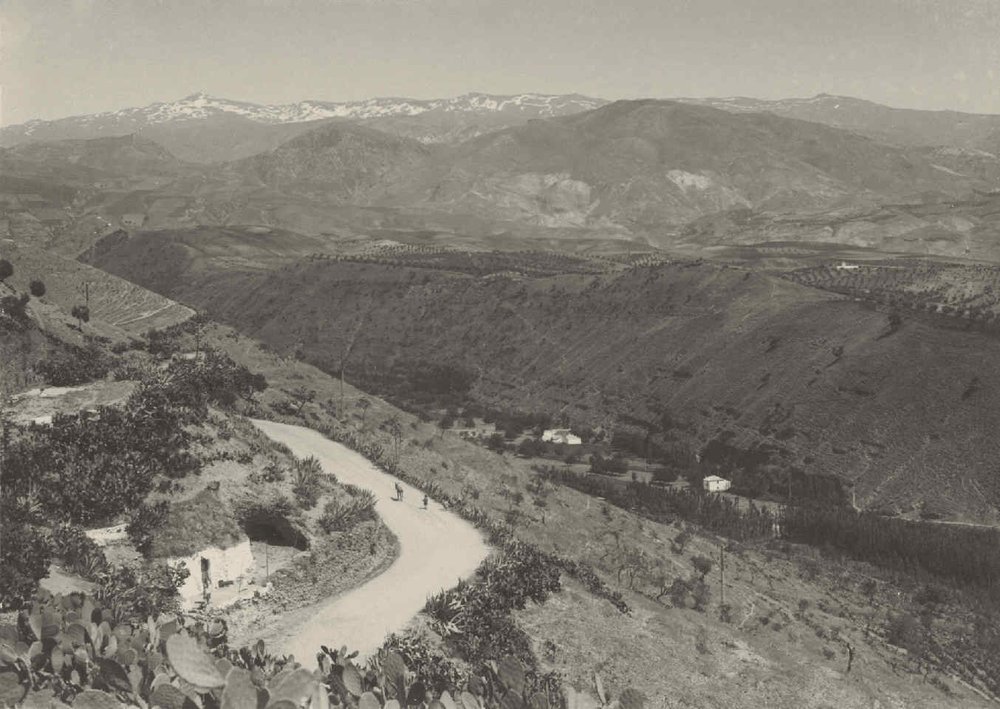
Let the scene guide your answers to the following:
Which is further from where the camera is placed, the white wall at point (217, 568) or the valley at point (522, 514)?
the white wall at point (217, 568)

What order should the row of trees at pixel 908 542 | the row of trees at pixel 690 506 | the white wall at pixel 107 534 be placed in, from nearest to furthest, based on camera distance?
the white wall at pixel 107 534
the row of trees at pixel 908 542
the row of trees at pixel 690 506

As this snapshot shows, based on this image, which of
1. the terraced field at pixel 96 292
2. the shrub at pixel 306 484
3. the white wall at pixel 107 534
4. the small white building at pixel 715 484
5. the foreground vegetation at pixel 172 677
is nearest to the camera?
the foreground vegetation at pixel 172 677

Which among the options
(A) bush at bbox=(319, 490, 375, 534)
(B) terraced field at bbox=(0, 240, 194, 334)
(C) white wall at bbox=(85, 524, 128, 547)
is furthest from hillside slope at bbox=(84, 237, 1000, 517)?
(C) white wall at bbox=(85, 524, 128, 547)

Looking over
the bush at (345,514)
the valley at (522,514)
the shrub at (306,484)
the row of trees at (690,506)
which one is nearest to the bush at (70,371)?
the valley at (522,514)

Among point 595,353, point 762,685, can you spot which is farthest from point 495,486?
point 595,353

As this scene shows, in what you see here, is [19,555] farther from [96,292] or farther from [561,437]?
[561,437]

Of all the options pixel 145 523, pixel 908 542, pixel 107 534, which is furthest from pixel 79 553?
pixel 908 542

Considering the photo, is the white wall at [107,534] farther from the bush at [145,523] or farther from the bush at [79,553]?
the bush at [79,553]
